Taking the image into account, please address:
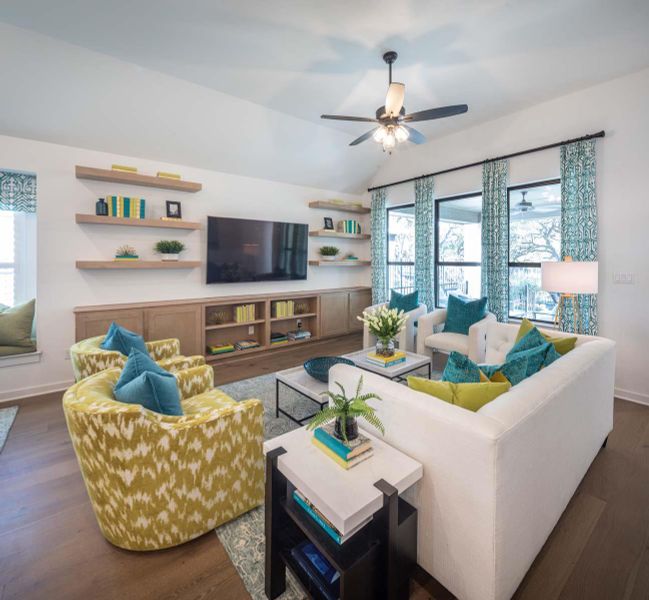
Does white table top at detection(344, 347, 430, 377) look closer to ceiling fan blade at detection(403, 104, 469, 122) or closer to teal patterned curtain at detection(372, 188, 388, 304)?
ceiling fan blade at detection(403, 104, 469, 122)

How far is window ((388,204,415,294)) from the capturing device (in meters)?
5.72

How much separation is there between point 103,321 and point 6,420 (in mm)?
1134

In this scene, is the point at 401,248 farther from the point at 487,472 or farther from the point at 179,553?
the point at 179,553

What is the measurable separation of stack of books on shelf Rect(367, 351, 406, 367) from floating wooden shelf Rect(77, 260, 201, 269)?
256 cm

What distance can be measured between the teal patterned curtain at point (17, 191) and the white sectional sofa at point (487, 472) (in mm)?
3978

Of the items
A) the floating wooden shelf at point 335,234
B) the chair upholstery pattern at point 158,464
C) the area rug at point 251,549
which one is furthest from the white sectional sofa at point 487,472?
the floating wooden shelf at point 335,234

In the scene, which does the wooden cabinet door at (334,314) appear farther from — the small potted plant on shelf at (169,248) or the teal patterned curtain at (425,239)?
the small potted plant on shelf at (169,248)

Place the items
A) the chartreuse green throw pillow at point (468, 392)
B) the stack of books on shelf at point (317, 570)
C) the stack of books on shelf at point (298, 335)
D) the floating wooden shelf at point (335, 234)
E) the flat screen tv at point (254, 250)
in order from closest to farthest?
the stack of books on shelf at point (317, 570), the chartreuse green throw pillow at point (468, 392), the flat screen tv at point (254, 250), the stack of books on shelf at point (298, 335), the floating wooden shelf at point (335, 234)

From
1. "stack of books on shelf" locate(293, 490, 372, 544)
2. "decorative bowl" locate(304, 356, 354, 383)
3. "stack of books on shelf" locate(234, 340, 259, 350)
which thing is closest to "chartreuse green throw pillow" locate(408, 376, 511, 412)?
"stack of books on shelf" locate(293, 490, 372, 544)

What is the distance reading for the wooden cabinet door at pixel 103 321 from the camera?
346 cm

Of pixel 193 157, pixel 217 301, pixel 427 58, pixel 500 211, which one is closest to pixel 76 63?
pixel 193 157

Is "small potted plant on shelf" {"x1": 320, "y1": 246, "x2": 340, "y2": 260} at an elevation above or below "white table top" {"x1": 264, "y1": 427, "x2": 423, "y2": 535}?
above

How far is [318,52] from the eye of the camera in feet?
9.48

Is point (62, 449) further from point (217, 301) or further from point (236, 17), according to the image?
point (236, 17)
